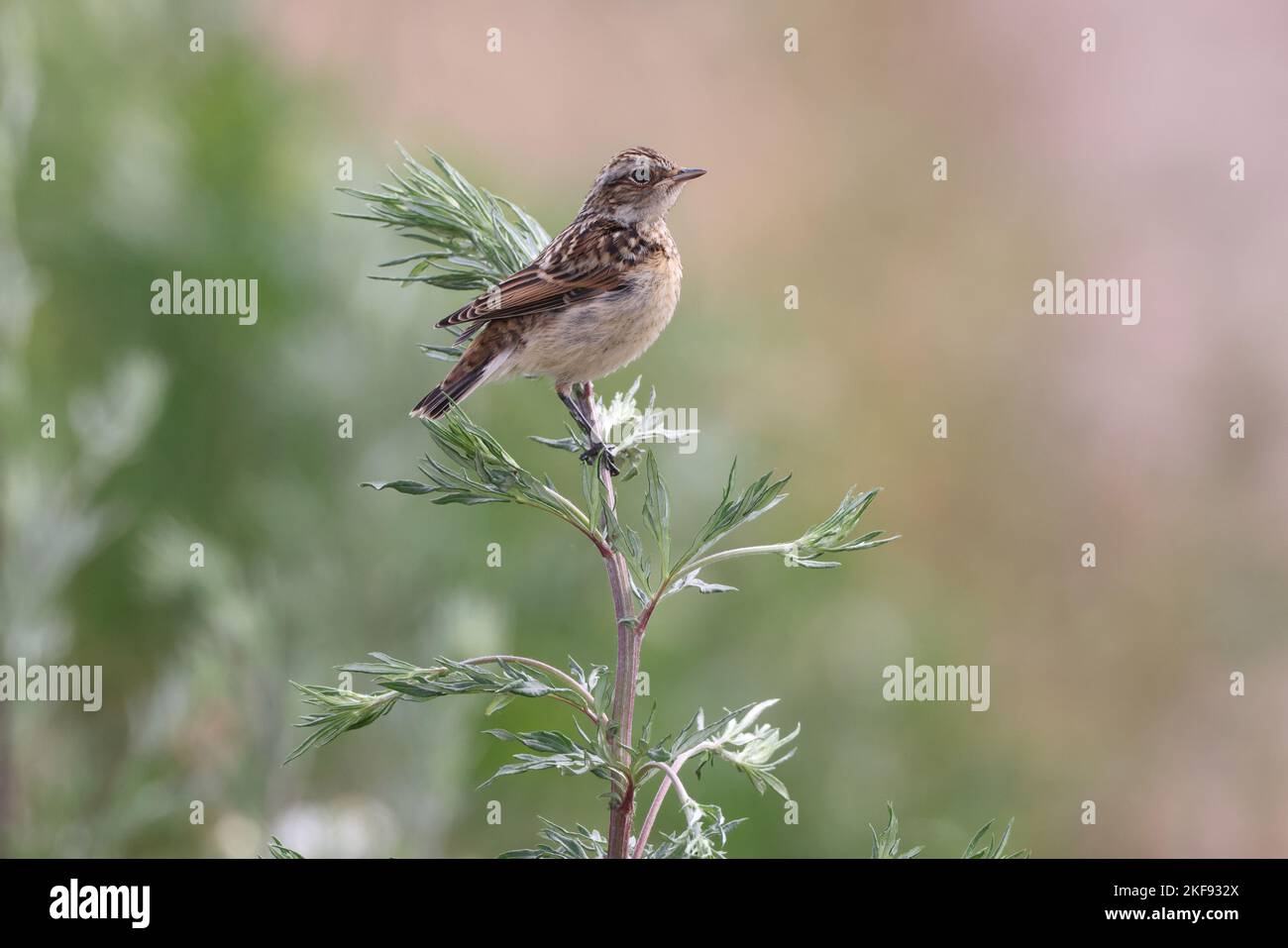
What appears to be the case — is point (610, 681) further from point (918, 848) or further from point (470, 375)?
point (470, 375)

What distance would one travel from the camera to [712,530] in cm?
143

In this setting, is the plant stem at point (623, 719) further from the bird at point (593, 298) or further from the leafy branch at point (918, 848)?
the bird at point (593, 298)

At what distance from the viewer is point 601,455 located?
165cm

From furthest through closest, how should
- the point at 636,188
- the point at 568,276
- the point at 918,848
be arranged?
the point at 636,188 → the point at 568,276 → the point at 918,848

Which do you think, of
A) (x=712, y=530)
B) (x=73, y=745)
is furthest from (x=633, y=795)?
(x=73, y=745)

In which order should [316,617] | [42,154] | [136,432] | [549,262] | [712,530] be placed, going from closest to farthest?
[712,530] → [549,262] → [136,432] → [316,617] → [42,154]

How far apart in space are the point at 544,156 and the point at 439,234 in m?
6.52

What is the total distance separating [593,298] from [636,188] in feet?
1.21

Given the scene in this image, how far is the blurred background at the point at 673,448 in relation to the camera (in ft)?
12.0

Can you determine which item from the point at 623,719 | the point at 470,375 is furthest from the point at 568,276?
the point at 623,719

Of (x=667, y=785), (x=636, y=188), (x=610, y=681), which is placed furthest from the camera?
(x=636, y=188)

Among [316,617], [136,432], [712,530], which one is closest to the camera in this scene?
[712,530]

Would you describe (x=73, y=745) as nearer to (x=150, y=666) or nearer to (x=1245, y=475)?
(x=150, y=666)

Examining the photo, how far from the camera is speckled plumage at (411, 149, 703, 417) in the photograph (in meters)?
2.52
